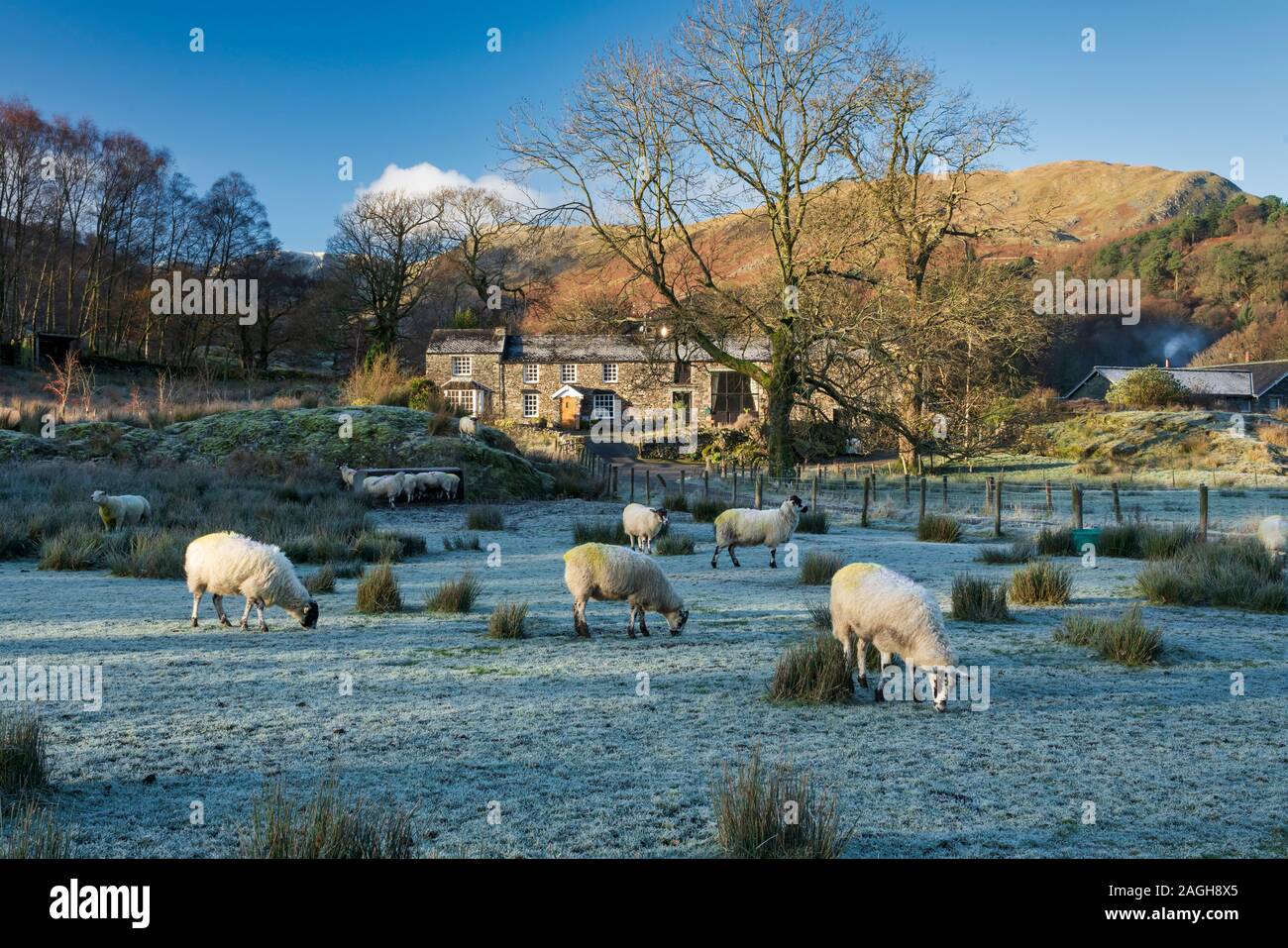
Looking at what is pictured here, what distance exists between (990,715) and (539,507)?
60.4 ft

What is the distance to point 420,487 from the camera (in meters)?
23.9

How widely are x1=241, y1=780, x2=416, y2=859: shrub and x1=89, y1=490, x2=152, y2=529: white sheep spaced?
535 inches

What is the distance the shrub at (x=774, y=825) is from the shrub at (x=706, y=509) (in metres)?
17.1

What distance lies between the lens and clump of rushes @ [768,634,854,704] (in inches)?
260

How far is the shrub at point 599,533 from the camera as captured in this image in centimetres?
1697

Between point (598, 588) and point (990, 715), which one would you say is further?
point (598, 588)

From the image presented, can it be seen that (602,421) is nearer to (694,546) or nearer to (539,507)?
(539,507)

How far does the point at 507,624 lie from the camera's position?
877cm

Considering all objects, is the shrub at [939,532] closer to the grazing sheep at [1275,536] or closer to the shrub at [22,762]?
the grazing sheep at [1275,536]

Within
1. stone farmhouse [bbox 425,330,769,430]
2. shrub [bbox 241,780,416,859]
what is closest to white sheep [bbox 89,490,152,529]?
shrub [bbox 241,780,416,859]

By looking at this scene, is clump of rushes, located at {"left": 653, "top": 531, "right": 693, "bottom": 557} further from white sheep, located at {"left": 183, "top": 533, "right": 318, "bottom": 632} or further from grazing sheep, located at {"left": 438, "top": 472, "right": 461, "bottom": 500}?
grazing sheep, located at {"left": 438, "top": 472, "right": 461, "bottom": 500}

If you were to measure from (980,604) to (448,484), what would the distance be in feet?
54.9

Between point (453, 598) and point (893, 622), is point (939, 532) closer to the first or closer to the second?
point (453, 598)

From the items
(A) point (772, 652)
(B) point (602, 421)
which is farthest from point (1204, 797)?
(B) point (602, 421)
